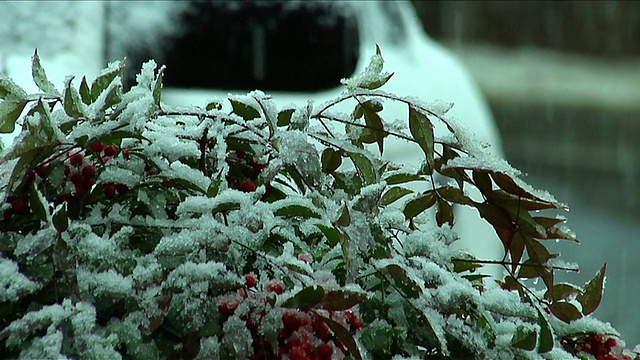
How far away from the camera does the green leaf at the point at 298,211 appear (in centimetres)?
90

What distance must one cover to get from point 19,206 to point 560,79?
47.4 feet

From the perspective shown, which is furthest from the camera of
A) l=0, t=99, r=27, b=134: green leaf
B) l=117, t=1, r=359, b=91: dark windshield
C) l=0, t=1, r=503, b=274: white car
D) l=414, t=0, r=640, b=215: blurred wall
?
l=414, t=0, r=640, b=215: blurred wall

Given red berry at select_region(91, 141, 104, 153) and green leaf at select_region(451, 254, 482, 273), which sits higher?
red berry at select_region(91, 141, 104, 153)

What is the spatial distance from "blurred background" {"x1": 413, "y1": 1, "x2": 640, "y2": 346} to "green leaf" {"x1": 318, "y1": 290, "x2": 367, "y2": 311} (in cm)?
943

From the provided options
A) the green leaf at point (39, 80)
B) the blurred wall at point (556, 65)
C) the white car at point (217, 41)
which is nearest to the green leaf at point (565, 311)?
the green leaf at point (39, 80)

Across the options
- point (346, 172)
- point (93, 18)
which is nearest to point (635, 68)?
point (93, 18)

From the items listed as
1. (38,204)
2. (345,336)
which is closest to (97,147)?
(38,204)

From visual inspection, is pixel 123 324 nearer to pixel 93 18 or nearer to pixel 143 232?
pixel 143 232

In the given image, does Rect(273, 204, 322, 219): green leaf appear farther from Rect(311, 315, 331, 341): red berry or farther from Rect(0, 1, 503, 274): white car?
Rect(0, 1, 503, 274): white car

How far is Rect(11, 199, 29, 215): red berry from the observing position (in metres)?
0.89

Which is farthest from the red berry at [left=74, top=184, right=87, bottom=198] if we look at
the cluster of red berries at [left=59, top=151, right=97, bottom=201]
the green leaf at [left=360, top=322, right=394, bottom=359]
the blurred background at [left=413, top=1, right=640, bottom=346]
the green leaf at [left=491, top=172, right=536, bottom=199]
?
the blurred background at [left=413, top=1, right=640, bottom=346]

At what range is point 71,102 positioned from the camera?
894 mm

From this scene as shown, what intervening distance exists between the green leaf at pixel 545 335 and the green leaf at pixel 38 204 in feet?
1.69

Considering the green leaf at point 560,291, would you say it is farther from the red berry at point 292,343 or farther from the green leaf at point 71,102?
the green leaf at point 71,102
